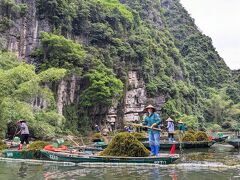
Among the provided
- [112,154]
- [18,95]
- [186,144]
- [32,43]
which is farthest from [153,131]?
[32,43]

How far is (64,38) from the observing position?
41750 millimetres

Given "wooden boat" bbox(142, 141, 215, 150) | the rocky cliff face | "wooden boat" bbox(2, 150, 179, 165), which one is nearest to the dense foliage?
"wooden boat" bbox(142, 141, 215, 150)

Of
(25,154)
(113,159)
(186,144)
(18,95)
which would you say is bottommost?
(113,159)

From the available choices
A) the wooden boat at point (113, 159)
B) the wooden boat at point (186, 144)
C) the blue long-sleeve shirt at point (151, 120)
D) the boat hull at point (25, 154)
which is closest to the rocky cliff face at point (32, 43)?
the wooden boat at point (186, 144)

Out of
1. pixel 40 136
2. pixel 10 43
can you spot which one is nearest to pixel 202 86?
pixel 10 43

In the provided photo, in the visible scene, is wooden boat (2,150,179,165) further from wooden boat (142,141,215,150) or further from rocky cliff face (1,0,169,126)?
rocky cliff face (1,0,169,126)

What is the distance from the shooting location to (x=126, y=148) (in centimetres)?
1280

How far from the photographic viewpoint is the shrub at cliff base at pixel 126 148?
41.7ft

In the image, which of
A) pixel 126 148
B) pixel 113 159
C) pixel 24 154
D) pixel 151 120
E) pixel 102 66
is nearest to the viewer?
pixel 113 159

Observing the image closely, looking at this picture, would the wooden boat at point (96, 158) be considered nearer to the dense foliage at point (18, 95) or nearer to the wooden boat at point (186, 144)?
the wooden boat at point (186, 144)

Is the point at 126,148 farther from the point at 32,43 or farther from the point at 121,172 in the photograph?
the point at 32,43

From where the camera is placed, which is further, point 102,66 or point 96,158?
point 102,66

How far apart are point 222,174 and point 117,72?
38.9 meters

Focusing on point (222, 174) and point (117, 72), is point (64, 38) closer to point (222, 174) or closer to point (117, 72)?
point (117, 72)
